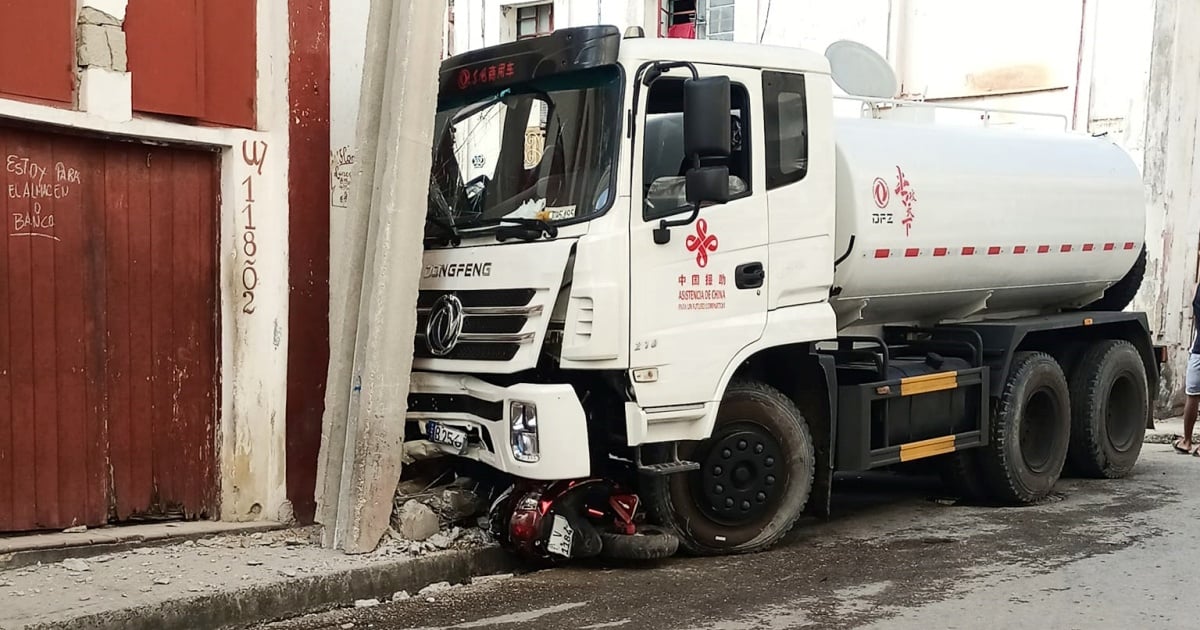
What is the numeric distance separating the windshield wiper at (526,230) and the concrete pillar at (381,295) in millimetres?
467

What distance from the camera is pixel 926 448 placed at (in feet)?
25.8

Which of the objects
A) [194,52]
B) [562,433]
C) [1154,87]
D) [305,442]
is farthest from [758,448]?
[1154,87]

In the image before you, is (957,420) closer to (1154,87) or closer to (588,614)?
(588,614)

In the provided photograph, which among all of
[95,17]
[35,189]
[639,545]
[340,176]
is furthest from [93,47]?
[639,545]

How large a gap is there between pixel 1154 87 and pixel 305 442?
10.4 meters

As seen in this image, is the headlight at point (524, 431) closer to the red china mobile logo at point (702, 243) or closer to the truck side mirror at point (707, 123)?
the red china mobile logo at point (702, 243)

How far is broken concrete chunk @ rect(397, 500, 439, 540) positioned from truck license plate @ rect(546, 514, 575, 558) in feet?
2.28

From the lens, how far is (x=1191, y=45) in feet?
44.3

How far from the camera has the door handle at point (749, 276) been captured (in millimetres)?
6512

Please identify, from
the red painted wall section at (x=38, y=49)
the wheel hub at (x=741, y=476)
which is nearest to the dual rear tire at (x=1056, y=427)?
the wheel hub at (x=741, y=476)

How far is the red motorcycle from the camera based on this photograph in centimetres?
618


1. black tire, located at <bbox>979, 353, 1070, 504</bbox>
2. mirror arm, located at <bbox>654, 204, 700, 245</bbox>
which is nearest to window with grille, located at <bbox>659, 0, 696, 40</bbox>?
black tire, located at <bbox>979, 353, 1070, 504</bbox>

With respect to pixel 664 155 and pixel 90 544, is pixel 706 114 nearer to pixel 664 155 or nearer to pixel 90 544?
pixel 664 155

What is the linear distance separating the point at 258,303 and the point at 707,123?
2.78 meters
